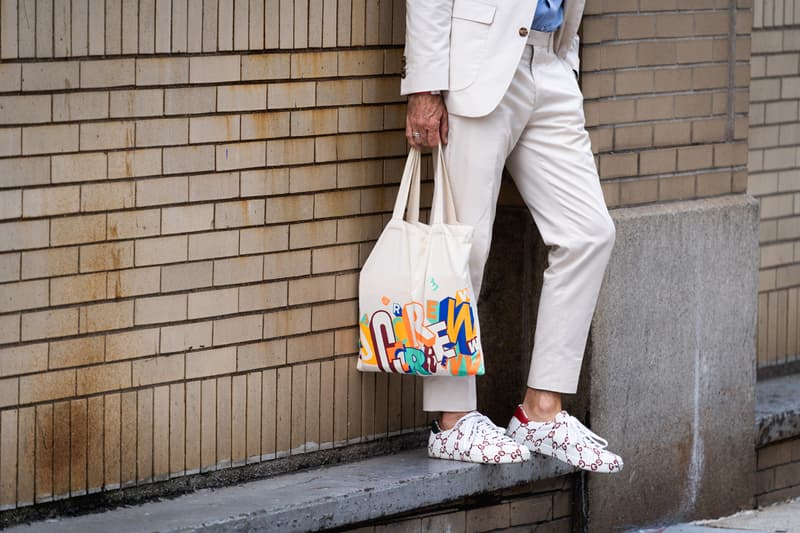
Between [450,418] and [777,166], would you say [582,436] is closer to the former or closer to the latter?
[450,418]

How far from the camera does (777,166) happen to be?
712 centimetres

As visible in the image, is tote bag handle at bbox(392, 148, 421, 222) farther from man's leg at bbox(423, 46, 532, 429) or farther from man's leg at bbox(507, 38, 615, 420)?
man's leg at bbox(507, 38, 615, 420)

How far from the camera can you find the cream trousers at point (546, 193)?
507 centimetres

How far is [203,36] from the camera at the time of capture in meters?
4.80

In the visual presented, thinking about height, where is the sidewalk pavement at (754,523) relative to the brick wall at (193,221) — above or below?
below

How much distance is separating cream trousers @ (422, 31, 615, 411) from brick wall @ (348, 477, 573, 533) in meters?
0.39

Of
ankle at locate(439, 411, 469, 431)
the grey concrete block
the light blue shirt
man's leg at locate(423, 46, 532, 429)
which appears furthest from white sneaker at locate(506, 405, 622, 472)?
the light blue shirt

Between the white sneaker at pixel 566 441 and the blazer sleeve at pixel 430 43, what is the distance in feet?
3.94

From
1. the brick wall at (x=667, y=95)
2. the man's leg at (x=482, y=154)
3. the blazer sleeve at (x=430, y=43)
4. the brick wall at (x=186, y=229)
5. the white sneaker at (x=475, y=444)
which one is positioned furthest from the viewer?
the brick wall at (x=667, y=95)

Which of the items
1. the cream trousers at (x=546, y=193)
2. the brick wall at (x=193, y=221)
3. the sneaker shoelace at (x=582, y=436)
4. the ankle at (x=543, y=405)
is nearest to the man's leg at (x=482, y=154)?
the cream trousers at (x=546, y=193)

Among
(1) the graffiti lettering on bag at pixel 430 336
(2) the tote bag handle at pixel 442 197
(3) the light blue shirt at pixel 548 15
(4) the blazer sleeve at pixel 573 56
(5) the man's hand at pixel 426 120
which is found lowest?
(1) the graffiti lettering on bag at pixel 430 336

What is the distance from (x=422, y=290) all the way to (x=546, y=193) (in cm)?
59

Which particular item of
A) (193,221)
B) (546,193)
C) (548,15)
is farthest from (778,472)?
(193,221)

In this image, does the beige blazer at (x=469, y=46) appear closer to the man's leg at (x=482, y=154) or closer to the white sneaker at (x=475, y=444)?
the man's leg at (x=482, y=154)
